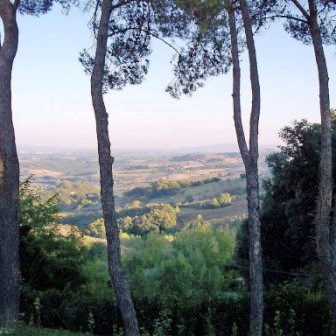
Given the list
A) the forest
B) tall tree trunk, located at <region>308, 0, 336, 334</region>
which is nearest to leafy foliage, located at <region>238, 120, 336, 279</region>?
the forest

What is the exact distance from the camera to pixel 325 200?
8320mm

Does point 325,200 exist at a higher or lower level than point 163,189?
higher

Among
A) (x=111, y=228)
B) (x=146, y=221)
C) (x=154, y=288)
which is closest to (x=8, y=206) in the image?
(x=111, y=228)

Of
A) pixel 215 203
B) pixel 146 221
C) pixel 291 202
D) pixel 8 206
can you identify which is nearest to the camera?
pixel 8 206

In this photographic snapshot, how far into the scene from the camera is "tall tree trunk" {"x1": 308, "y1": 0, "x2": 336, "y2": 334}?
27.0 feet

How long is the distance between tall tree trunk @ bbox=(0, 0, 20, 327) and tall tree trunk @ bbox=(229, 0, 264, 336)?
12.7ft

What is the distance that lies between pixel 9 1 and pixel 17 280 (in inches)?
195

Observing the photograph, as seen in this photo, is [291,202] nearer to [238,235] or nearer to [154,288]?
[238,235]

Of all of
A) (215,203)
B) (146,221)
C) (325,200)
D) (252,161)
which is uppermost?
(252,161)

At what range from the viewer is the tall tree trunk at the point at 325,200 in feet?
27.0

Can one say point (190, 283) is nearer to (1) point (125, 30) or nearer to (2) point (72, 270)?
(2) point (72, 270)

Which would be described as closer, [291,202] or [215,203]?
[291,202]

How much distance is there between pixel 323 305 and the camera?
8727 millimetres

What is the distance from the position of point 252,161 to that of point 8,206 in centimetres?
417
